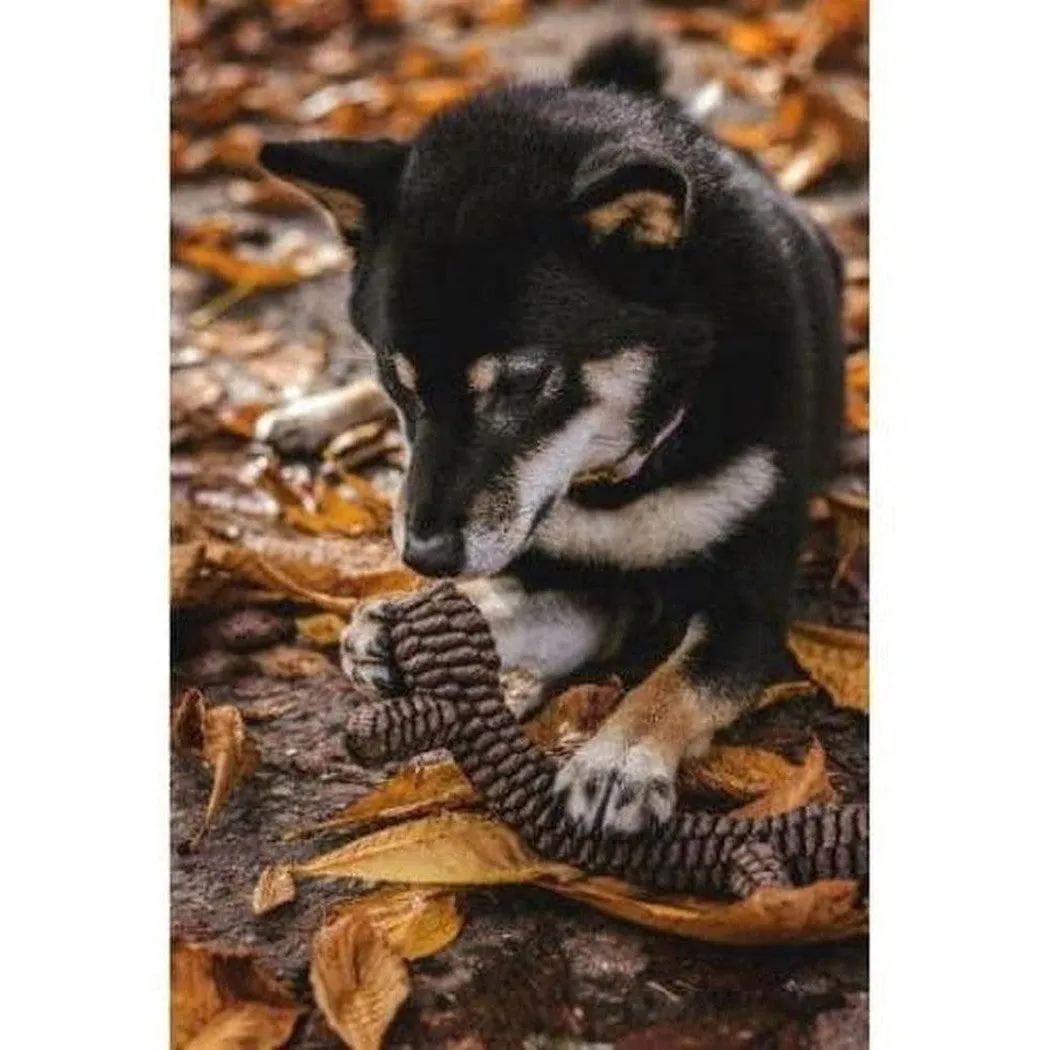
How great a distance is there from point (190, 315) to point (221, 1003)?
1.84ft

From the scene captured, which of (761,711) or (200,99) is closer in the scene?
(761,711)

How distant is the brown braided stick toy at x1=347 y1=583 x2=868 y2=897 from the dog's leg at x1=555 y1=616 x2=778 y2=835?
0.04 feet

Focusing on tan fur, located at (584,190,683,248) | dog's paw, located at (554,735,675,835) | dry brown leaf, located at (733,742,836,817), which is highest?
tan fur, located at (584,190,683,248)

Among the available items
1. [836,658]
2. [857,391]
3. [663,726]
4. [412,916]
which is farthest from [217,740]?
[857,391]

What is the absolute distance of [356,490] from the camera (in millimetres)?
1376

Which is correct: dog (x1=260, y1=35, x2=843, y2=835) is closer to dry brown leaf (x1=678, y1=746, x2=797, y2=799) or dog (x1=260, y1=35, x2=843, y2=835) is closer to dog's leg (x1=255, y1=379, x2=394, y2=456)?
dry brown leaf (x1=678, y1=746, x2=797, y2=799)

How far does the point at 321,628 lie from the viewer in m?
1.27

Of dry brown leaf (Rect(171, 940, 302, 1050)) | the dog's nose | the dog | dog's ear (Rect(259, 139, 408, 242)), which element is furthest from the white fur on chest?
dry brown leaf (Rect(171, 940, 302, 1050))

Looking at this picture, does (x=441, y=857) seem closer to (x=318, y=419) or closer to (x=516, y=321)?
(x=516, y=321)

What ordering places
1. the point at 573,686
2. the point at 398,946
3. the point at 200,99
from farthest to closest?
the point at 200,99 → the point at 573,686 → the point at 398,946

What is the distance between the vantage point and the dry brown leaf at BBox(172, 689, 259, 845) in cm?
117

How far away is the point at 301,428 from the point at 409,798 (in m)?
0.39
